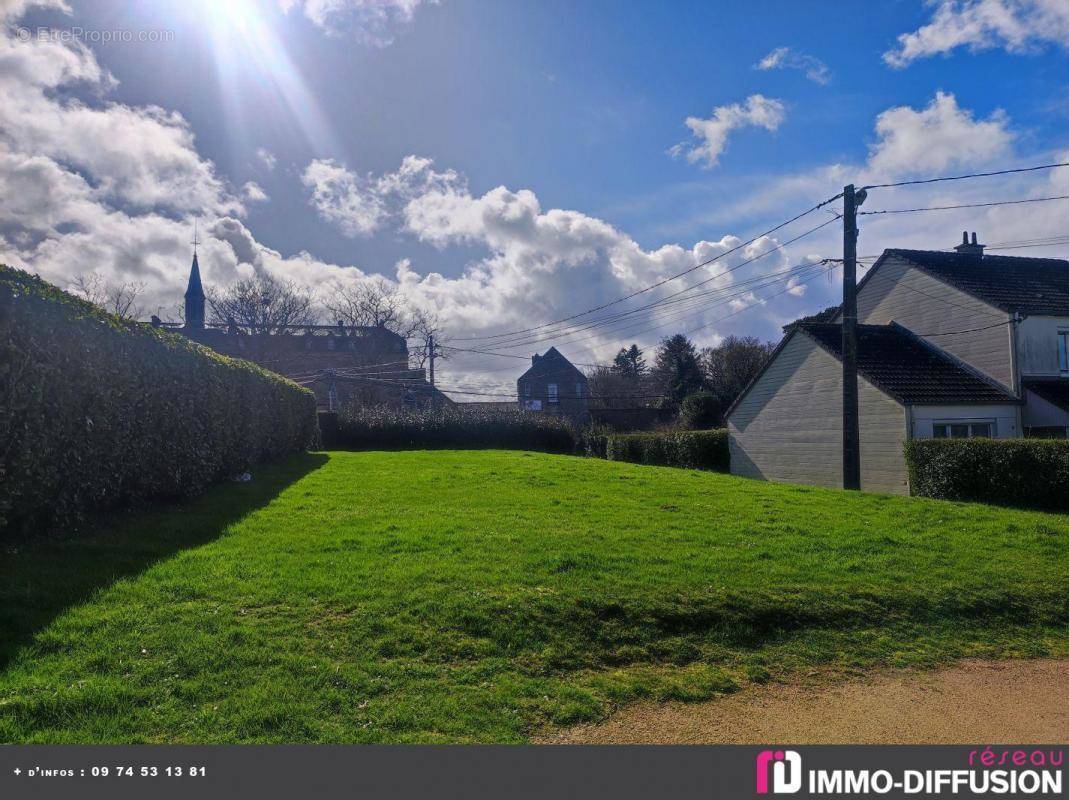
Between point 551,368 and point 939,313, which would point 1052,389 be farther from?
point 551,368

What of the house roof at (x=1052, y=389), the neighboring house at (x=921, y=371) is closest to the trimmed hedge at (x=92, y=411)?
the neighboring house at (x=921, y=371)

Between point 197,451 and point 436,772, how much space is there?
8.88 metres

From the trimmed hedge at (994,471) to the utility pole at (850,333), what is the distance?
5.38 feet

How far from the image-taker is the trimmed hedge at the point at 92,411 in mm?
6391

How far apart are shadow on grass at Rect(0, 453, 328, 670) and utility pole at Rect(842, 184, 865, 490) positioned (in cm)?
1298

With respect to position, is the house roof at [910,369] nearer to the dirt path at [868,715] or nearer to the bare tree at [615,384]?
the dirt path at [868,715]

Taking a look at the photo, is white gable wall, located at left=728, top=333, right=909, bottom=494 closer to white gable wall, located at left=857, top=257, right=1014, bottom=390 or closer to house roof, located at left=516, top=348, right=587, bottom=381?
white gable wall, located at left=857, top=257, right=1014, bottom=390

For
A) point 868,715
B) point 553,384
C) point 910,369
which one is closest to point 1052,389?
point 910,369

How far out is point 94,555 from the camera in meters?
6.51

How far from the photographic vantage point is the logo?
375 centimetres

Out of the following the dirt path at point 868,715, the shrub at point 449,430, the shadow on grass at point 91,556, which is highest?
the shrub at point 449,430

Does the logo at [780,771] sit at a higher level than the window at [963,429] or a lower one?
lower

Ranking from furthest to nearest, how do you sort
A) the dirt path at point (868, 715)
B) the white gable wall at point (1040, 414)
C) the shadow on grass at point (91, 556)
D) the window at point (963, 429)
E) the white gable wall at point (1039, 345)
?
the white gable wall at point (1039, 345) < the window at point (963, 429) < the white gable wall at point (1040, 414) < the shadow on grass at point (91, 556) < the dirt path at point (868, 715)

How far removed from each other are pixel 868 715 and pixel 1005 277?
24435 millimetres
